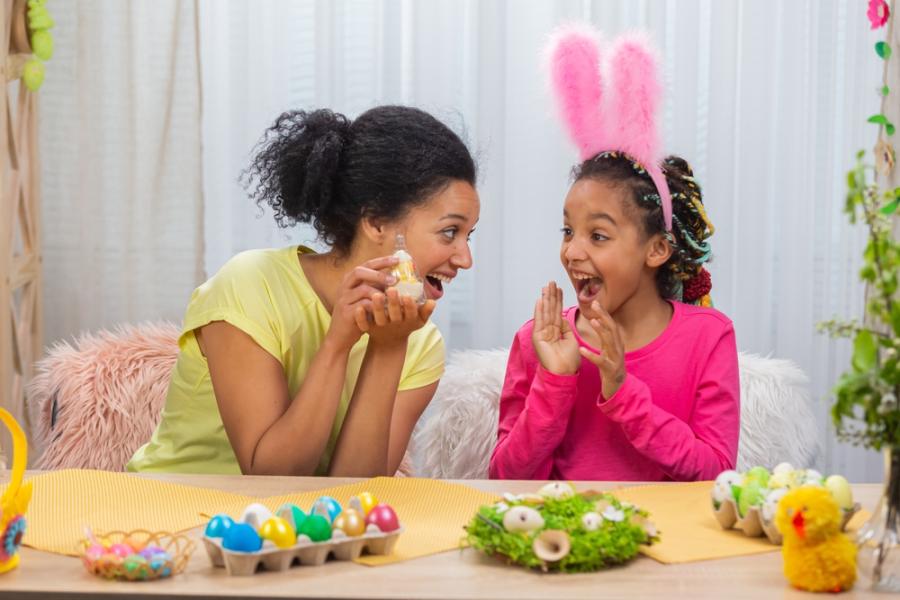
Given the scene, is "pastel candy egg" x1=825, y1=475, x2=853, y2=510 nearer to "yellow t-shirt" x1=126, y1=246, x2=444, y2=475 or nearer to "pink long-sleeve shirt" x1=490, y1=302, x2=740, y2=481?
"pink long-sleeve shirt" x1=490, y1=302, x2=740, y2=481

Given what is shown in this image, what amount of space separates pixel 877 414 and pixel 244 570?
60 cm

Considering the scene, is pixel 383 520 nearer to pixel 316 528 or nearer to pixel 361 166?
pixel 316 528

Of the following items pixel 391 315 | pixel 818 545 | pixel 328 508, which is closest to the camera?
pixel 818 545

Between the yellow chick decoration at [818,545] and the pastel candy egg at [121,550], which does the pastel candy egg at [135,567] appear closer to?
the pastel candy egg at [121,550]

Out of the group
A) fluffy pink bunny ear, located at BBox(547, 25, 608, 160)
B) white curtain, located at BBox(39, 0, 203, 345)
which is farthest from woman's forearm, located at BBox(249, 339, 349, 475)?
white curtain, located at BBox(39, 0, 203, 345)

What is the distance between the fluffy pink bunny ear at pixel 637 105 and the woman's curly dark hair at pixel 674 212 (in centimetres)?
3

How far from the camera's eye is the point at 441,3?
2.81 m

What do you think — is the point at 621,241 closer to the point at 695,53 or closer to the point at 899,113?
the point at 899,113

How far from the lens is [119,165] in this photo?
292 centimetres

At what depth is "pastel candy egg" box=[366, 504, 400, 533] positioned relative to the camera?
1.18 metres

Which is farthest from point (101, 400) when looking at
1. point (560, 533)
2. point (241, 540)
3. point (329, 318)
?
point (560, 533)

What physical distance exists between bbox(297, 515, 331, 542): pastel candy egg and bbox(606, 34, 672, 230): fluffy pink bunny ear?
2.88 feet

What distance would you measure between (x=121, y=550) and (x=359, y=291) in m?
0.60

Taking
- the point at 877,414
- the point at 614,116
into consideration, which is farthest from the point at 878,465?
the point at 877,414
